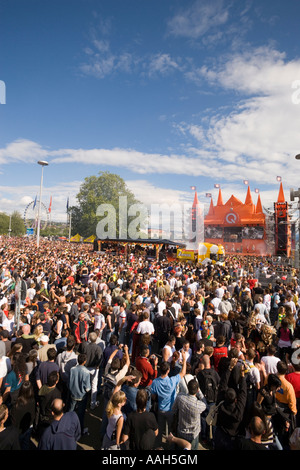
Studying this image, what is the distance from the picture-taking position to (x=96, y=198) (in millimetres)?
50062

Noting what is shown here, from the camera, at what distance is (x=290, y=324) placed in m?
5.87

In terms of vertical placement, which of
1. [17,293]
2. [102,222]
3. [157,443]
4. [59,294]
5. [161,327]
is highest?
[102,222]

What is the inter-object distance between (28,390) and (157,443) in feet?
7.30

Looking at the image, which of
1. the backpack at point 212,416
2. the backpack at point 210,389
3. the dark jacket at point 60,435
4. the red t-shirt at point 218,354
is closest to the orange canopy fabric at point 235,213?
the red t-shirt at point 218,354

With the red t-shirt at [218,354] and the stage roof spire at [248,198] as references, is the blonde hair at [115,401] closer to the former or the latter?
the red t-shirt at [218,354]

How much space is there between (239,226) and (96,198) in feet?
92.4

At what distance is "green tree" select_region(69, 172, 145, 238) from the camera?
50344 mm

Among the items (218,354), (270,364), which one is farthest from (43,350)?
(270,364)

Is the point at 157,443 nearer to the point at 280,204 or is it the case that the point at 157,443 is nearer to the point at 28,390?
the point at 28,390

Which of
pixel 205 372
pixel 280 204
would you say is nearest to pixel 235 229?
pixel 280 204

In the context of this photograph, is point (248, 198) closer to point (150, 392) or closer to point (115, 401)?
point (150, 392)

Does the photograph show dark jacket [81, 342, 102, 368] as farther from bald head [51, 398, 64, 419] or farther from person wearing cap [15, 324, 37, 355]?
bald head [51, 398, 64, 419]

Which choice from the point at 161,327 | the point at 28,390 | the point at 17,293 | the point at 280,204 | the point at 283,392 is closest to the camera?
the point at 28,390

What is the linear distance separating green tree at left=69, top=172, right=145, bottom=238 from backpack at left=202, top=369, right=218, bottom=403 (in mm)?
46859
